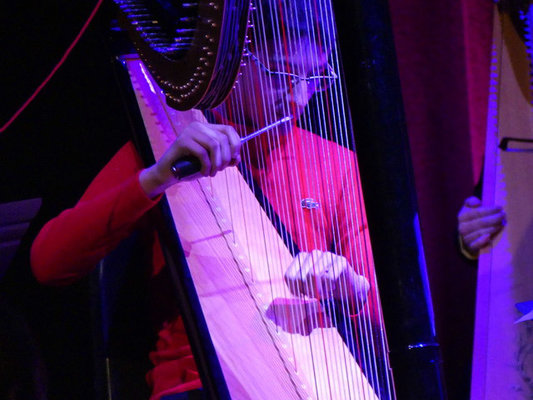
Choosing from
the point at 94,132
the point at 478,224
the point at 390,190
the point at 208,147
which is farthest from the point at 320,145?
the point at 94,132

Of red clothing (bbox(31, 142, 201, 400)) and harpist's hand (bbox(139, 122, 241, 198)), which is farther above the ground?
harpist's hand (bbox(139, 122, 241, 198))

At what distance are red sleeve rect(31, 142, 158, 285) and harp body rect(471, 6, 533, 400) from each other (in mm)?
708

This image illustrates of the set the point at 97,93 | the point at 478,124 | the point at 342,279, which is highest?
the point at 97,93

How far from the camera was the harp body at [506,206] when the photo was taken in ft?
3.60

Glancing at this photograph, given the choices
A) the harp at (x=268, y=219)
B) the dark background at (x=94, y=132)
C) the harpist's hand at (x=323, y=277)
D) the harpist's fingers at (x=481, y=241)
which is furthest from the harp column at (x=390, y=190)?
the dark background at (x=94, y=132)

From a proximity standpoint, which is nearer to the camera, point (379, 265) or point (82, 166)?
point (379, 265)

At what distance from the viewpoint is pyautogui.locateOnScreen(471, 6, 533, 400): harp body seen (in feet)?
3.60

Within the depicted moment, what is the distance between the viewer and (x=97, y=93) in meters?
A: 1.86

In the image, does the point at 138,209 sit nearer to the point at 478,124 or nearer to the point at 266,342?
the point at 266,342

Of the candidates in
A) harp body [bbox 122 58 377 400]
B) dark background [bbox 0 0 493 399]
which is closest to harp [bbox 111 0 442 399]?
harp body [bbox 122 58 377 400]

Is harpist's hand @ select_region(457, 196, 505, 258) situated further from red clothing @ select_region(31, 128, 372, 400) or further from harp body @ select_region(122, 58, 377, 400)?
harp body @ select_region(122, 58, 377, 400)

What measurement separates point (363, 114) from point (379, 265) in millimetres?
131

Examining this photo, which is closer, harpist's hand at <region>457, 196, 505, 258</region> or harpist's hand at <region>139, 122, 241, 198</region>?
harpist's hand at <region>139, 122, 241, 198</region>

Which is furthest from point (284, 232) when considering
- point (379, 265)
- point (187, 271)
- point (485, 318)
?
point (379, 265)
